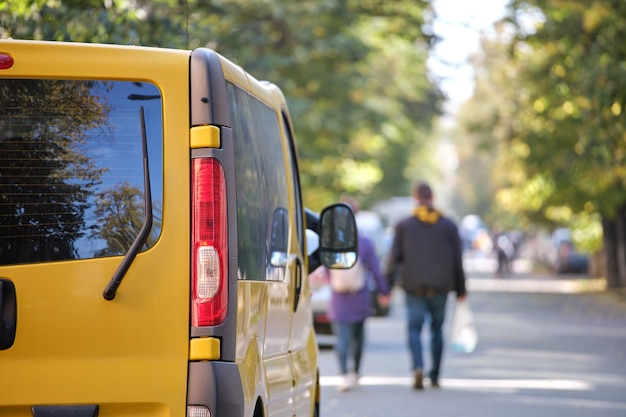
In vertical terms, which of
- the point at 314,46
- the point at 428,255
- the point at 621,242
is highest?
the point at 314,46

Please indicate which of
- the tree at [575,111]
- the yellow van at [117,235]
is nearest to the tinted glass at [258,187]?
the yellow van at [117,235]

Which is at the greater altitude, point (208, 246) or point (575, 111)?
point (575, 111)

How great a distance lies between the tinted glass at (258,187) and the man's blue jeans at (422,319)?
7024 mm

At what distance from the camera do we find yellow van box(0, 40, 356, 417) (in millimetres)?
4906

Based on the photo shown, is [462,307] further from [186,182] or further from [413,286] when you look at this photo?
[186,182]

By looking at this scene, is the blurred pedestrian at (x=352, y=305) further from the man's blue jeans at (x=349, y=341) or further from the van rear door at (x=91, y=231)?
the van rear door at (x=91, y=231)

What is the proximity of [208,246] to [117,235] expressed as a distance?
322 millimetres

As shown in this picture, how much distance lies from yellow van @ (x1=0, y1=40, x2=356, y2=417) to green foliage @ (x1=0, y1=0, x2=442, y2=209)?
216 inches

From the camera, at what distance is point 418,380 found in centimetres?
1342

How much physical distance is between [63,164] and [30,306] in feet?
1.67

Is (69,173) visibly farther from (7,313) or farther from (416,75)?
(416,75)

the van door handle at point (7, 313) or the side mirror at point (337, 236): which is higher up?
the side mirror at point (337, 236)

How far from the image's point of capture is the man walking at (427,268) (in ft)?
43.8

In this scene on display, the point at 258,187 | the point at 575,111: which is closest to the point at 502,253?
the point at 575,111
